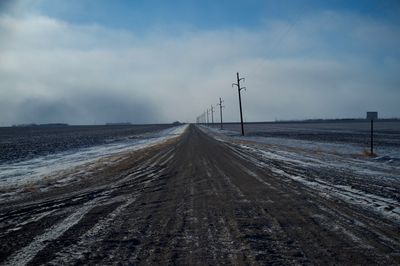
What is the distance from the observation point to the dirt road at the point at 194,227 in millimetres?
5285

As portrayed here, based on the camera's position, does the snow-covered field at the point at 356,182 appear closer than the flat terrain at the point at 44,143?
Yes

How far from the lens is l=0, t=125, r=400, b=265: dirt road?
5285mm

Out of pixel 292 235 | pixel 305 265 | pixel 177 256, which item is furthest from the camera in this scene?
pixel 292 235

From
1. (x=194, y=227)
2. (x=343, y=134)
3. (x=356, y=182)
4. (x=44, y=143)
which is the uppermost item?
(x=44, y=143)

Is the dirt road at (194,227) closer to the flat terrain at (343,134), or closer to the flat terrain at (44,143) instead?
the flat terrain at (44,143)

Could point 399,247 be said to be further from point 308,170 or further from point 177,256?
point 308,170

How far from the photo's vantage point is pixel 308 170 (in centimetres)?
1541

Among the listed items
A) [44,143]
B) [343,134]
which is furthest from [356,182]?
[343,134]

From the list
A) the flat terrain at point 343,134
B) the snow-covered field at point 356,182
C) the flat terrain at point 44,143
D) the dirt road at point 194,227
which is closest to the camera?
the dirt road at point 194,227

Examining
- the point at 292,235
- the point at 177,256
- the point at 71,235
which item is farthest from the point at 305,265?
the point at 71,235

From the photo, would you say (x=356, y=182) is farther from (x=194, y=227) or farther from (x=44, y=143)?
(x=44, y=143)

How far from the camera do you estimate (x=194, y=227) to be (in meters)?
6.85

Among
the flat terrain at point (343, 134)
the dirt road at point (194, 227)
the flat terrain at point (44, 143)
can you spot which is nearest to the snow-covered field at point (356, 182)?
the dirt road at point (194, 227)

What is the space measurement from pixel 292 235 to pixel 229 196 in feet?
12.2
